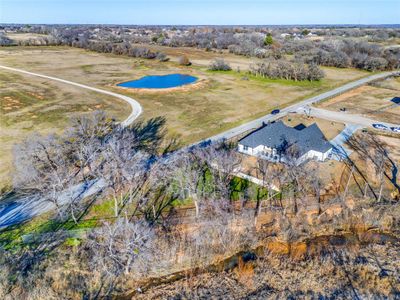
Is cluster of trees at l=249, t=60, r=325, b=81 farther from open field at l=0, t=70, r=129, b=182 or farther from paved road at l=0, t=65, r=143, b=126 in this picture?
open field at l=0, t=70, r=129, b=182

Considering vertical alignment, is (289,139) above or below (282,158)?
above

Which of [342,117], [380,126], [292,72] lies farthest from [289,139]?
[292,72]

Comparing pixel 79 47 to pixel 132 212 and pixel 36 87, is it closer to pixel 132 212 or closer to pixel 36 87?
pixel 36 87

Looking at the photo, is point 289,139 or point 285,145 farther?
point 289,139

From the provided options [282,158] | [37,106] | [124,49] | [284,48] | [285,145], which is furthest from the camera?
[284,48]

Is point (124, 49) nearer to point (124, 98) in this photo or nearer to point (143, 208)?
point (124, 98)

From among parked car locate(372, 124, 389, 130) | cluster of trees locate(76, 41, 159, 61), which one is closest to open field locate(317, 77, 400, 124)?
parked car locate(372, 124, 389, 130)

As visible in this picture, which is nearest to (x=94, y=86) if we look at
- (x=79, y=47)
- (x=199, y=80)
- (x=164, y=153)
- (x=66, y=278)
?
(x=199, y=80)

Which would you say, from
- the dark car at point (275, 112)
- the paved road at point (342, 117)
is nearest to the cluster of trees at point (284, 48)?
the paved road at point (342, 117)
